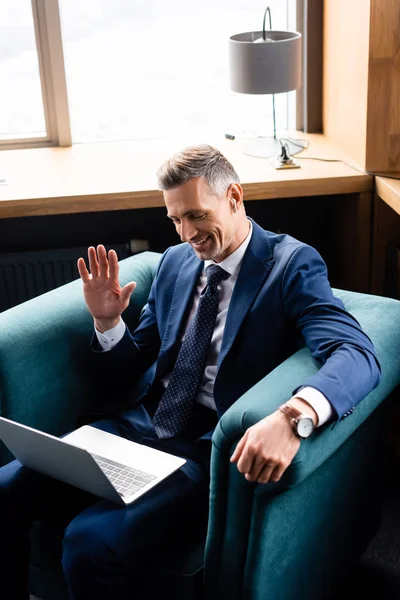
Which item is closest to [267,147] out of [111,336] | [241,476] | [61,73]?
[61,73]

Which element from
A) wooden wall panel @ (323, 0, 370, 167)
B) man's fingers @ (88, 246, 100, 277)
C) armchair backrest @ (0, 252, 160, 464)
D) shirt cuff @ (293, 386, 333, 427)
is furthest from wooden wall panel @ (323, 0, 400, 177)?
shirt cuff @ (293, 386, 333, 427)

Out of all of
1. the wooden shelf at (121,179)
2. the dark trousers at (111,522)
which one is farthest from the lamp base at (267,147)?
the dark trousers at (111,522)

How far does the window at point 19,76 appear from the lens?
9.53 ft

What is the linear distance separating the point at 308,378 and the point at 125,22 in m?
1.92

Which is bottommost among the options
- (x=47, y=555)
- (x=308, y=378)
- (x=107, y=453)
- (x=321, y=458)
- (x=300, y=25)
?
(x=47, y=555)

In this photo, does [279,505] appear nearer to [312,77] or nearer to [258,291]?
[258,291]

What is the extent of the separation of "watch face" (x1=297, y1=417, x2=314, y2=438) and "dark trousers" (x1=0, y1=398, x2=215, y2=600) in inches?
13.8

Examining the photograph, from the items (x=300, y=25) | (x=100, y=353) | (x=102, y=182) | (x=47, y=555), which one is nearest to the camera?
(x=47, y=555)

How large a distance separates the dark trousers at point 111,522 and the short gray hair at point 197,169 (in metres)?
0.52

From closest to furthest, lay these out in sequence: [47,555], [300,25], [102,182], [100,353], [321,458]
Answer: [321,458]
[47,555]
[100,353]
[102,182]
[300,25]

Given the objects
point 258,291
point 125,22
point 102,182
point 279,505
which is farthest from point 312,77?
point 279,505

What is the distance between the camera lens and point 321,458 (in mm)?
1471

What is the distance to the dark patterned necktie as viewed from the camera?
1.78 metres

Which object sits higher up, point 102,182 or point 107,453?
point 102,182
